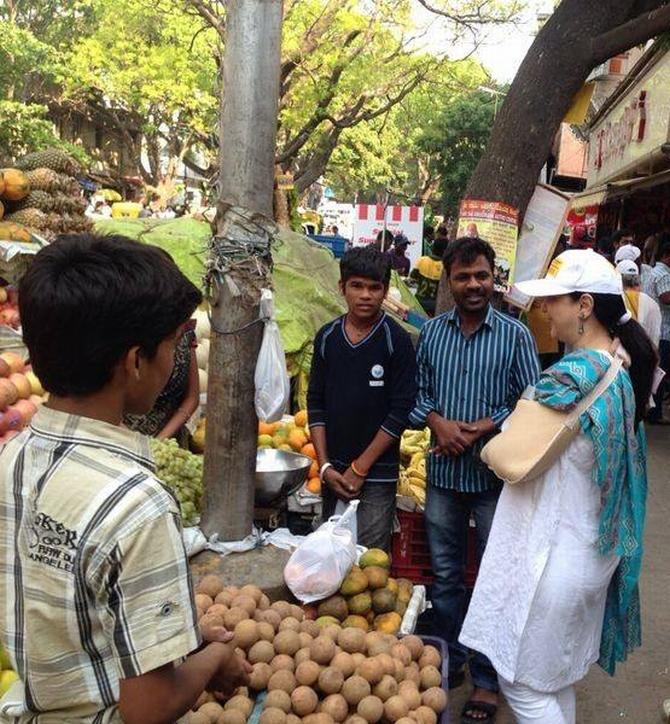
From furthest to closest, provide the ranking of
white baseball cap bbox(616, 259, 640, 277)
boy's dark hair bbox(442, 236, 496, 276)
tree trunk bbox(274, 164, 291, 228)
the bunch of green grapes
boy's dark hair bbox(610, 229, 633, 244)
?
boy's dark hair bbox(610, 229, 633, 244), tree trunk bbox(274, 164, 291, 228), white baseball cap bbox(616, 259, 640, 277), the bunch of green grapes, boy's dark hair bbox(442, 236, 496, 276)

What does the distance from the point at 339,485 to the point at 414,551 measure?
26.2 inches

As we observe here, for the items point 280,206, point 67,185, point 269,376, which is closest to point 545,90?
point 269,376

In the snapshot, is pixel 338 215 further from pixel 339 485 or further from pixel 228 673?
pixel 228 673

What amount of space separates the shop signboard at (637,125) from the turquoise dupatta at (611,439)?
348 inches

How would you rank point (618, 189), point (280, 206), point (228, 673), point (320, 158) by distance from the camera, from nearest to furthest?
point (228, 673) < point (280, 206) < point (618, 189) < point (320, 158)

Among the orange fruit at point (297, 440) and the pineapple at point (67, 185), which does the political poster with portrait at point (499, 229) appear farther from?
the pineapple at point (67, 185)

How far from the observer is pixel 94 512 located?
1306 mm

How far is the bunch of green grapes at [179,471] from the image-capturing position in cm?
416

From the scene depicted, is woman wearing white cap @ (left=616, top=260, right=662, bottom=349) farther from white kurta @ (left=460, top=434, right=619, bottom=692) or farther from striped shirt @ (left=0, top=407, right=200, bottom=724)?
striped shirt @ (left=0, top=407, right=200, bottom=724)

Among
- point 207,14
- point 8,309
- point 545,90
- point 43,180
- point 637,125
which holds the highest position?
point 207,14

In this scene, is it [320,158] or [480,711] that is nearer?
[480,711]

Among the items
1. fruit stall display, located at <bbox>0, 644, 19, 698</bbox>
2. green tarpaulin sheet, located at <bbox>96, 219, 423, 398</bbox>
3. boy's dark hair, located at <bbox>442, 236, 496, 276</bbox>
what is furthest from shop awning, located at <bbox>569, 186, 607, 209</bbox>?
fruit stall display, located at <bbox>0, 644, 19, 698</bbox>

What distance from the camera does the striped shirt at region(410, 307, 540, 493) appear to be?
3.49 meters

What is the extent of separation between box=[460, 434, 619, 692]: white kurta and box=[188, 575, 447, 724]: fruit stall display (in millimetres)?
312
